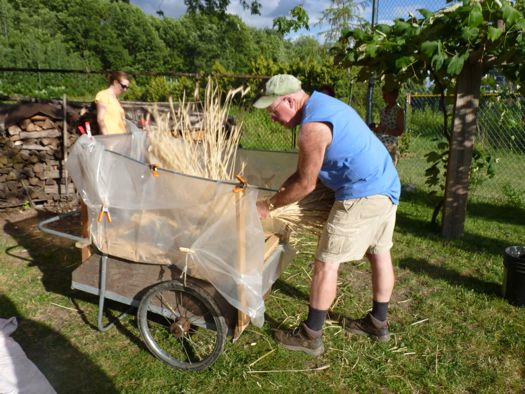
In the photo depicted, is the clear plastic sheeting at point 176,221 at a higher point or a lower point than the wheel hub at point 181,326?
higher

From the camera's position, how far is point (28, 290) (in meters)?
3.16

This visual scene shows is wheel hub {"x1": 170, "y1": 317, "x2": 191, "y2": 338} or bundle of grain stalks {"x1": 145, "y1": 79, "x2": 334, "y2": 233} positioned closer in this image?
wheel hub {"x1": 170, "y1": 317, "x2": 191, "y2": 338}

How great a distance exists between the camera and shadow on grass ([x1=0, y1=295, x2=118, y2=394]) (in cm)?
224

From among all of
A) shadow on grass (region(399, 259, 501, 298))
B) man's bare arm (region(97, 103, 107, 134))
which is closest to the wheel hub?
shadow on grass (region(399, 259, 501, 298))

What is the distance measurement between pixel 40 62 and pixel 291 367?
42075 mm

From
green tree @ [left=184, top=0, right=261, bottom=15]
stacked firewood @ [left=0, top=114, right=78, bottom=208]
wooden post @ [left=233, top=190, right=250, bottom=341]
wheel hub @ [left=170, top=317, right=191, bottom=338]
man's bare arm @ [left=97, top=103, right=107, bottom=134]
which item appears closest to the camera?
wooden post @ [left=233, top=190, right=250, bottom=341]

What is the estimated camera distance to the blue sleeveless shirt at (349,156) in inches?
81.0

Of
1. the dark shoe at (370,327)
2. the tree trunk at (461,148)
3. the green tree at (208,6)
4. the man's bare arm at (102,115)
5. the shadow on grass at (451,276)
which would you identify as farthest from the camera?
the green tree at (208,6)

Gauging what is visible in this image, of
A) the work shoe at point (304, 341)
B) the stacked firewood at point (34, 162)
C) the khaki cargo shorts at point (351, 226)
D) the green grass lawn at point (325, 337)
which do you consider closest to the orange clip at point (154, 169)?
the khaki cargo shorts at point (351, 226)

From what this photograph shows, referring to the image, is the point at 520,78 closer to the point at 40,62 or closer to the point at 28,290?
the point at 28,290

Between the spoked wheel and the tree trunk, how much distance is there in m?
2.95

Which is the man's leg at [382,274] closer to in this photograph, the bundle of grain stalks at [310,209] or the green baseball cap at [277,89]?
the bundle of grain stalks at [310,209]

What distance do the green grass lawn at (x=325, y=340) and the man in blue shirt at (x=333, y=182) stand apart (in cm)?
25

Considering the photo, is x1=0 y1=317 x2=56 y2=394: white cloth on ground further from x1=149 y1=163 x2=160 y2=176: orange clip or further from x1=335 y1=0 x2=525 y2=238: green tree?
x1=335 y1=0 x2=525 y2=238: green tree
